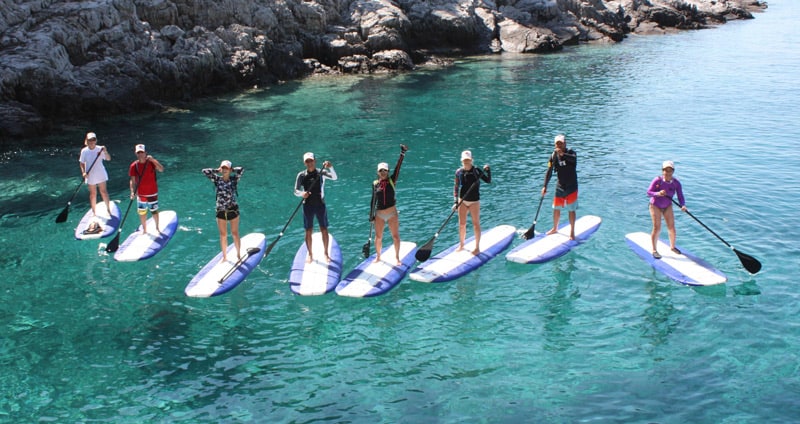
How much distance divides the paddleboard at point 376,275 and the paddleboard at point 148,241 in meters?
5.88

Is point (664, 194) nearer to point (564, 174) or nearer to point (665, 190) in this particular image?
point (665, 190)

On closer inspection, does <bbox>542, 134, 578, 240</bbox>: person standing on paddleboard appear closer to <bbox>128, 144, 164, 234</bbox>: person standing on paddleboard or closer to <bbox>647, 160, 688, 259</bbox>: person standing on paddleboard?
<bbox>647, 160, 688, 259</bbox>: person standing on paddleboard

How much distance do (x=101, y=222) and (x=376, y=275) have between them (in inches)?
374

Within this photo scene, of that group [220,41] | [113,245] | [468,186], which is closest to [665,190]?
[468,186]

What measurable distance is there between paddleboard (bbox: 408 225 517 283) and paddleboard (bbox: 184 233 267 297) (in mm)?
4196

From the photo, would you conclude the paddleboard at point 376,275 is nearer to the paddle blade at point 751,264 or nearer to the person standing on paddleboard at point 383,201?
the person standing on paddleboard at point 383,201

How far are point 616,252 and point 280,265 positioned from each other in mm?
9049

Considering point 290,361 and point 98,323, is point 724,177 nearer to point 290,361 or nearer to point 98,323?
point 290,361

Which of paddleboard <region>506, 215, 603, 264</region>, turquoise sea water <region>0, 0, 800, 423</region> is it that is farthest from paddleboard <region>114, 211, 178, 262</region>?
paddleboard <region>506, 215, 603, 264</region>

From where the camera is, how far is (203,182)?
2425cm

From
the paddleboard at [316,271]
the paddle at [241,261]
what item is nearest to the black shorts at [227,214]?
the paddle at [241,261]

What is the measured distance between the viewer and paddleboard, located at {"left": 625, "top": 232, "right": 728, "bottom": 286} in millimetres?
14516

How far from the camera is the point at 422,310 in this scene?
14211mm

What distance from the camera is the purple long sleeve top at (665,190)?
48.6 ft
